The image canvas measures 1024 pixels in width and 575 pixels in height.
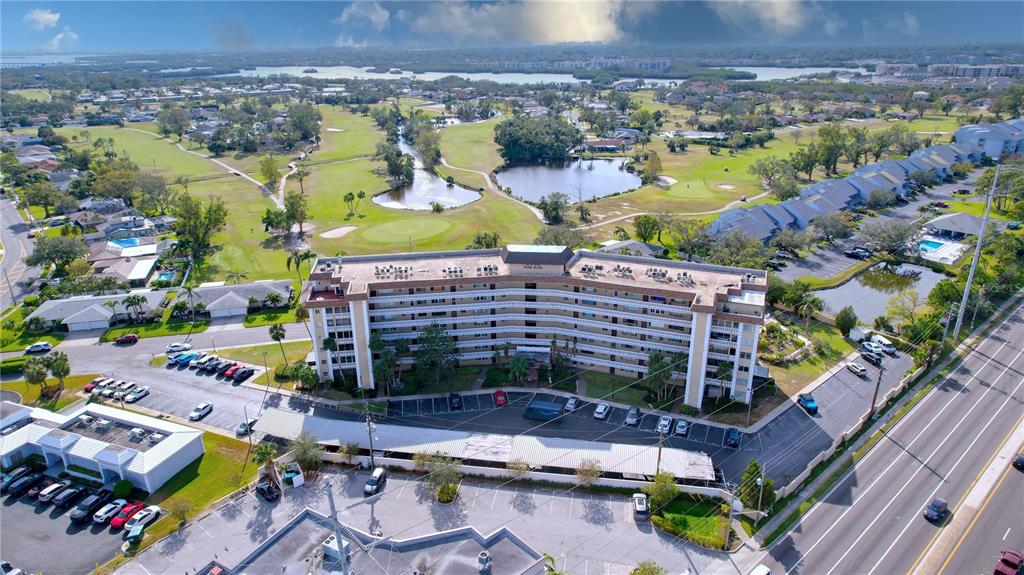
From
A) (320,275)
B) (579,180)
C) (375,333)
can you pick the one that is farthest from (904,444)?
(579,180)

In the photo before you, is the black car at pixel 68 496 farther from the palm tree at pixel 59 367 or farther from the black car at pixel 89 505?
the palm tree at pixel 59 367

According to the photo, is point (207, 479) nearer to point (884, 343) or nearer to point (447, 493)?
point (447, 493)

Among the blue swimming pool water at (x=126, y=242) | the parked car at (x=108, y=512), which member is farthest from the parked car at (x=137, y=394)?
the blue swimming pool water at (x=126, y=242)

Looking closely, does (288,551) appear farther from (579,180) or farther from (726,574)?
(579,180)

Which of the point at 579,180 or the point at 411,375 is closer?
the point at 411,375

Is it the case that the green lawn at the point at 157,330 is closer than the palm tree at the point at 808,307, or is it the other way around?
the palm tree at the point at 808,307
